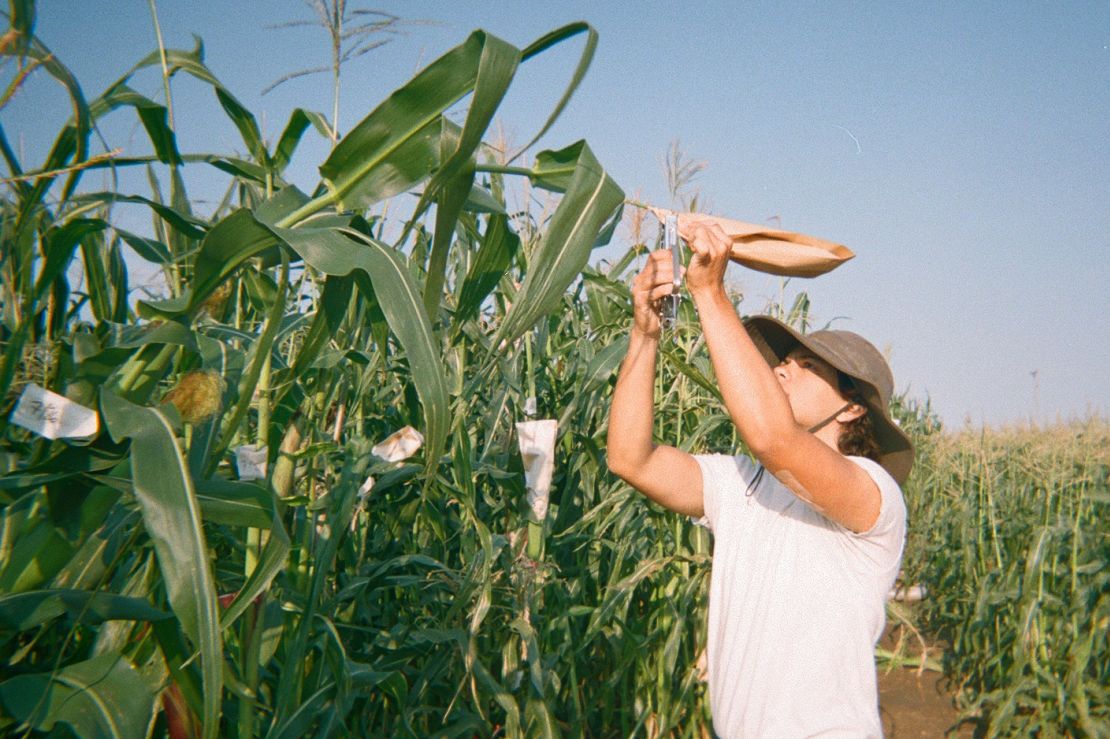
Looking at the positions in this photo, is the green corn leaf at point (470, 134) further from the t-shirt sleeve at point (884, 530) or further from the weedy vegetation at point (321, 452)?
the t-shirt sleeve at point (884, 530)

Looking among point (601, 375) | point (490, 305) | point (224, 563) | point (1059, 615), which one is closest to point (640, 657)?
point (601, 375)

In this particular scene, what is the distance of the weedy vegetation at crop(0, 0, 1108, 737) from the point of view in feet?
3.32

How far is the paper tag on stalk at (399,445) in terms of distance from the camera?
1.86 meters

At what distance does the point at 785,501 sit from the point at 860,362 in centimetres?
37

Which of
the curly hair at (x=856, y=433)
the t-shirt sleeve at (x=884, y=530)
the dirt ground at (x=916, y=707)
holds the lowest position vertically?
the dirt ground at (x=916, y=707)

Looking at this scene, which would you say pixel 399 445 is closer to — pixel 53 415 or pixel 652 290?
pixel 652 290

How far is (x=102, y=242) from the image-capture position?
1.40 meters

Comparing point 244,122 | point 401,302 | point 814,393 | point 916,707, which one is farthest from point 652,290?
point 916,707

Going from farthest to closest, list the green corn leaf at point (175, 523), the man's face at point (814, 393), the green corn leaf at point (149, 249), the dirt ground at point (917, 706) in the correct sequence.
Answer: the dirt ground at point (917, 706), the man's face at point (814, 393), the green corn leaf at point (149, 249), the green corn leaf at point (175, 523)

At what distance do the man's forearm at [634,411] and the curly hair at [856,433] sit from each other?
465 mm

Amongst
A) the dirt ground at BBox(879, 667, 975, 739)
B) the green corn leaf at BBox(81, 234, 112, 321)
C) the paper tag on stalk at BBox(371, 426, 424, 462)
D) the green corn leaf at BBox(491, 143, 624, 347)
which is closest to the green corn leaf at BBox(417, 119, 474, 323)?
the green corn leaf at BBox(491, 143, 624, 347)

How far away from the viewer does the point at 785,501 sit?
6.55 ft

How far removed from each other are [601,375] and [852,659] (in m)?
1.10

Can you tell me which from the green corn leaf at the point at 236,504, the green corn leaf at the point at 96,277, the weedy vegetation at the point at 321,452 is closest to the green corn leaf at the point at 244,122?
the weedy vegetation at the point at 321,452
